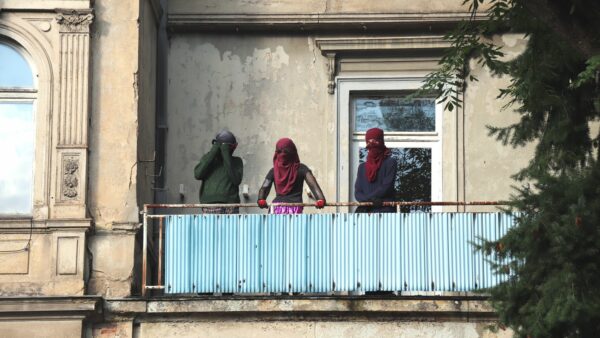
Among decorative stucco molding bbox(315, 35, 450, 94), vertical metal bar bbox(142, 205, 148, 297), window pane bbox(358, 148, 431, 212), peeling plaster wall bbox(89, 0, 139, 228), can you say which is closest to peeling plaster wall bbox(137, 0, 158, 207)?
peeling plaster wall bbox(89, 0, 139, 228)

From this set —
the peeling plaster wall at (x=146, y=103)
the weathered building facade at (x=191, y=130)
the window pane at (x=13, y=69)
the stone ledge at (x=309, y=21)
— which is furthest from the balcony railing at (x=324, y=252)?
the stone ledge at (x=309, y=21)

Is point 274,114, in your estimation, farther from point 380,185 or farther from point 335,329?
point 335,329

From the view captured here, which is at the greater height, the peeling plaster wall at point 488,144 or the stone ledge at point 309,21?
the stone ledge at point 309,21

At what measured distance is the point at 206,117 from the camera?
21.9 metres

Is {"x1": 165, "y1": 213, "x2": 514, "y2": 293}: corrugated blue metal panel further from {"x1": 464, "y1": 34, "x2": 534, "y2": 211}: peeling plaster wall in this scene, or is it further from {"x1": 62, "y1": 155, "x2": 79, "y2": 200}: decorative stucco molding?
{"x1": 464, "y1": 34, "x2": 534, "y2": 211}: peeling plaster wall

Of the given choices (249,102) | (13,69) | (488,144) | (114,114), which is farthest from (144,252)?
(488,144)

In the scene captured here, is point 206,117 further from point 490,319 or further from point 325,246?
point 490,319

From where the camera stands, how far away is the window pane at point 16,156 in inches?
766

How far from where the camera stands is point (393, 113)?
22.0 meters

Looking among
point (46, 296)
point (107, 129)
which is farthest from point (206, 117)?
point (46, 296)

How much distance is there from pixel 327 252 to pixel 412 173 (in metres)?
3.21

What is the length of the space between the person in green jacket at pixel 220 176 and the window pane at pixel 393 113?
294 cm

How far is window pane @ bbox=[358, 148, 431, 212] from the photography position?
853 inches

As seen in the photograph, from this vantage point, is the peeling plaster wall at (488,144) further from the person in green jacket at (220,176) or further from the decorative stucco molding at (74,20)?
the decorative stucco molding at (74,20)
